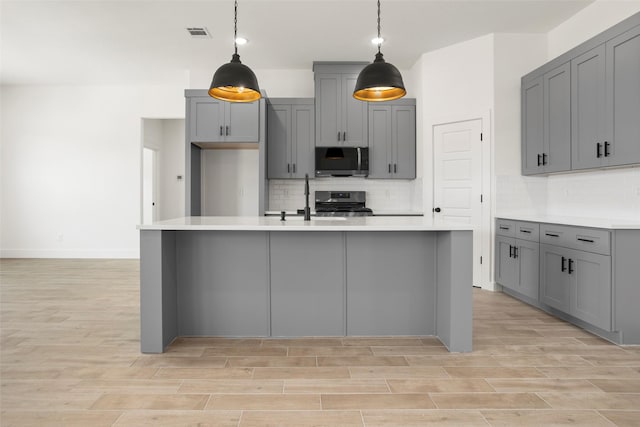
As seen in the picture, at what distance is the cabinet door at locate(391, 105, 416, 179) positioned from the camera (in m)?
5.61

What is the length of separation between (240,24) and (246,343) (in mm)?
3402

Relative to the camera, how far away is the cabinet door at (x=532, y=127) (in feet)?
14.0

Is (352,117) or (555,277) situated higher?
(352,117)

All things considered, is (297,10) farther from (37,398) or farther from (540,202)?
(37,398)

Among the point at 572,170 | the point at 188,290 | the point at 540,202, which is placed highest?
the point at 572,170

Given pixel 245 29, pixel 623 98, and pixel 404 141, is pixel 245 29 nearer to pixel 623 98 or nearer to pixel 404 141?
pixel 404 141

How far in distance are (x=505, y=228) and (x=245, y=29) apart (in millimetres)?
3637

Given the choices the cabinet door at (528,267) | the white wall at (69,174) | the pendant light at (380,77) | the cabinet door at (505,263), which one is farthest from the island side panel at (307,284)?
the white wall at (69,174)

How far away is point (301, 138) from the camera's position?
5.64 metres

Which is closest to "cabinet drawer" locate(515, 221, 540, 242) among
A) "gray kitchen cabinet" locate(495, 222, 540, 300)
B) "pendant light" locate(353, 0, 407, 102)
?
"gray kitchen cabinet" locate(495, 222, 540, 300)

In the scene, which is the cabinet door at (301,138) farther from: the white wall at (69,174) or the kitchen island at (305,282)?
the white wall at (69,174)

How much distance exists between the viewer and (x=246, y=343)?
9.59 feet

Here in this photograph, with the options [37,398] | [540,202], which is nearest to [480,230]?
[540,202]

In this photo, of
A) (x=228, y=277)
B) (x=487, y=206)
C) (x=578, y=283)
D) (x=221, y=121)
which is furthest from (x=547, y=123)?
(x=221, y=121)
